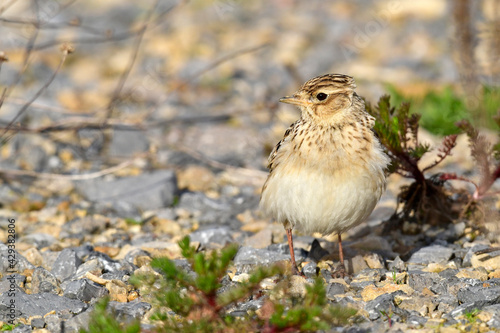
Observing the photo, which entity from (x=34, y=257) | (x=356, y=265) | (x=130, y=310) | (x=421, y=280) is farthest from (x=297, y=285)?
(x=34, y=257)

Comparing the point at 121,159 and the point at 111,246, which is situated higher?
the point at 121,159

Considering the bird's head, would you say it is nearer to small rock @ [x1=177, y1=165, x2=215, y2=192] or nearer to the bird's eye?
the bird's eye

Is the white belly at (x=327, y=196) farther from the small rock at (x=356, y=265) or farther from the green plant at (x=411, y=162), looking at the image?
the green plant at (x=411, y=162)

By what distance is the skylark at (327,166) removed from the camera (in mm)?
4703

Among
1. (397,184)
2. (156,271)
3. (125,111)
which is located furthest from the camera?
(125,111)

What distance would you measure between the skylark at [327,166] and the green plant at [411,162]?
9.9 inches

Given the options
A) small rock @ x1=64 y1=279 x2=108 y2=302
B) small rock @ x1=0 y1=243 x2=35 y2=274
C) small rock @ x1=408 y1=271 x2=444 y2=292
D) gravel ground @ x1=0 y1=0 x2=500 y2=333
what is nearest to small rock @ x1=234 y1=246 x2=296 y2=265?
gravel ground @ x1=0 y1=0 x2=500 y2=333

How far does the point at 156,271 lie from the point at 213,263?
5.39 feet

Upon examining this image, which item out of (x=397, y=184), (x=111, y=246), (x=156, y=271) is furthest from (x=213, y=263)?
(x=397, y=184)

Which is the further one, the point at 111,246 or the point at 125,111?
the point at 125,111

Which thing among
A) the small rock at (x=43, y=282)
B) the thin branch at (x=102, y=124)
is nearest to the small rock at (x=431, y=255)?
the small rock at (x=43, y=282)

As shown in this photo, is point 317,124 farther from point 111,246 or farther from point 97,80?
point 97,80

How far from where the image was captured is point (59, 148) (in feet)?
26.7

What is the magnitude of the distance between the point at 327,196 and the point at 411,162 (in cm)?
105
